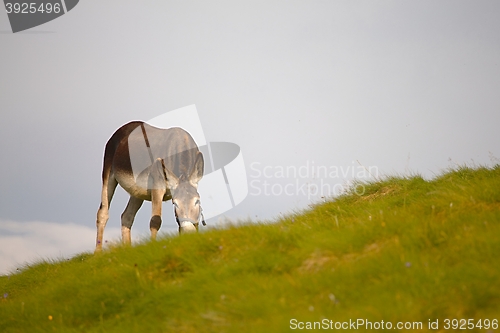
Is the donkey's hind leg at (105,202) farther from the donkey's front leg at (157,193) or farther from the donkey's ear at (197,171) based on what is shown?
the donkey's ear at (197,171)

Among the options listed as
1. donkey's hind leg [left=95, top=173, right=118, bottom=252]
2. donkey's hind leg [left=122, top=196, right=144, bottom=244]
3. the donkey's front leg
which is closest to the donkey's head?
the donkey's front leg

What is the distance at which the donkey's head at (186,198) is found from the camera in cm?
1145

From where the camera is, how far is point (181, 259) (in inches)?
331

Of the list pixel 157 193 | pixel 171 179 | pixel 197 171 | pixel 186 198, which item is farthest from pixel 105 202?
pixel 186 198

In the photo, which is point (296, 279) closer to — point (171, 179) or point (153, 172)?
point (171, 179)

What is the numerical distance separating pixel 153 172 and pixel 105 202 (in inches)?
124

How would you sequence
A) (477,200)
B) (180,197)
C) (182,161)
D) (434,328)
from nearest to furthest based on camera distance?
(434,328)
(477,200)
(180,197)
(182,161)

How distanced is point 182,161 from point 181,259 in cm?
501

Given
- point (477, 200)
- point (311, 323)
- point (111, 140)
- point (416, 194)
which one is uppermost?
point (111, 140)

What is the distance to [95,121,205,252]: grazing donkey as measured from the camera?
1194cm

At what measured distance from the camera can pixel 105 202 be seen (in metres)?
16.0

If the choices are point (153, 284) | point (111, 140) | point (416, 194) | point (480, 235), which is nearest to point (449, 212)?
point (480, 235)

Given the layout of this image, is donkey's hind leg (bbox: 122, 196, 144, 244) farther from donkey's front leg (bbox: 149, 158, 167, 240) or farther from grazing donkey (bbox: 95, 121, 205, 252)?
donkey's front leg (bbox: 149, 158, 167, 240)

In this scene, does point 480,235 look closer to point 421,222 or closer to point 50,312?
point 421,222
